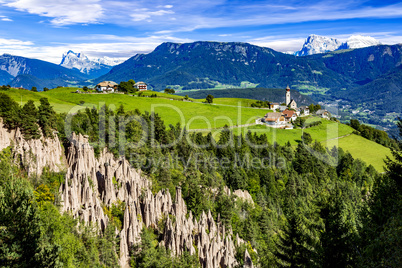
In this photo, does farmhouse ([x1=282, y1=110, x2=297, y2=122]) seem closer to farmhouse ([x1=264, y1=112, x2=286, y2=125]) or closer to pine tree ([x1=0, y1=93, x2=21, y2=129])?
farmhouse ([x1=264, y1=112, x2=286, y2=125])

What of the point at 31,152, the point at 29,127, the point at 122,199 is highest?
the point at 29,127

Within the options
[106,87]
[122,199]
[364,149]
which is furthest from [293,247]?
[106,87]

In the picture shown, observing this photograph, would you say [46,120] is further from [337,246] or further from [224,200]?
[337,246]

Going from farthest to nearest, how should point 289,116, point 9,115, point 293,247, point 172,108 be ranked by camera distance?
point 289,116 < point 172,108 < point 9,115 < point 293,247

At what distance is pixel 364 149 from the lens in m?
132

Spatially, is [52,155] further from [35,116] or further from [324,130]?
[324,130]

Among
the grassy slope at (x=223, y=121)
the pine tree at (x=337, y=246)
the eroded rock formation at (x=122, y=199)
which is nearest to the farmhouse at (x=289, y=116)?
the grassy slope at (x=223, y=121)

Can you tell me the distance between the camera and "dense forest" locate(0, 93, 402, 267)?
2328 centimetres

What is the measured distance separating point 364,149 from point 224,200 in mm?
99959

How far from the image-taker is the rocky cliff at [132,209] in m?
38.5

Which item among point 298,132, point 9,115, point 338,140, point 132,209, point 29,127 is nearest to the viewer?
point 132,209

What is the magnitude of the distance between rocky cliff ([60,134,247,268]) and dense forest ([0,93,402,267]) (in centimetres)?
156

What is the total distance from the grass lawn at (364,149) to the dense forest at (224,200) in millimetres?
11366

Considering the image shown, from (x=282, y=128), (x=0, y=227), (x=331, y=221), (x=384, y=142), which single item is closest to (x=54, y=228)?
(x=0, y=227)
